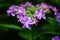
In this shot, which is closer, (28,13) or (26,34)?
(28,13)

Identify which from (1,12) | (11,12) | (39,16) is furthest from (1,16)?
(39,16)

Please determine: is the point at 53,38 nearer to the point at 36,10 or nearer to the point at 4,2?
the point at 36,10

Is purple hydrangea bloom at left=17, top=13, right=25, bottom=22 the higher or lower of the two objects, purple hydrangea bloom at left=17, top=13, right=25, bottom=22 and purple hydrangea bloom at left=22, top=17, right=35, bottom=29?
the higher

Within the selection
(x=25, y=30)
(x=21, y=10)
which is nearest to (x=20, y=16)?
(x=21, y=10)

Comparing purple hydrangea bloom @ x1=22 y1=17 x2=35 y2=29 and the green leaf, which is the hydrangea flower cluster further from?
the green leaf

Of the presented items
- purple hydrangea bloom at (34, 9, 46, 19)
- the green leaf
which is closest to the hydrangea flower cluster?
purple hydrangea bloom at (34, 9, 46, 19)

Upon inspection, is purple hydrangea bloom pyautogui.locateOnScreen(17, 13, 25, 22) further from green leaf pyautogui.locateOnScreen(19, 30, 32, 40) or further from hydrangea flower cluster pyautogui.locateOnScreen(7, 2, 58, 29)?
green leaf pyautogui.locateOnScreen(19, 30, 32, 40)

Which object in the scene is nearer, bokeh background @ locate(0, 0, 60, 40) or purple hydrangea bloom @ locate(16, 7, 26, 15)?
purple hydrangea bloom @ locate(16, 7, 26, 15)

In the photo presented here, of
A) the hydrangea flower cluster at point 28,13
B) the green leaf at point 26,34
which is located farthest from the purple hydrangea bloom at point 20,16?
the green leaf at point 26,34

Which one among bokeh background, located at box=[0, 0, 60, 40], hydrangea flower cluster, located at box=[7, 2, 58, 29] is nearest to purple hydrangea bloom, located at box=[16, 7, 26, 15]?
hydrangea flower cluster, located at box=[7, 2, 58, 29]

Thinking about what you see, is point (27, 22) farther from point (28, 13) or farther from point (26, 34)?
point (26, 34)
